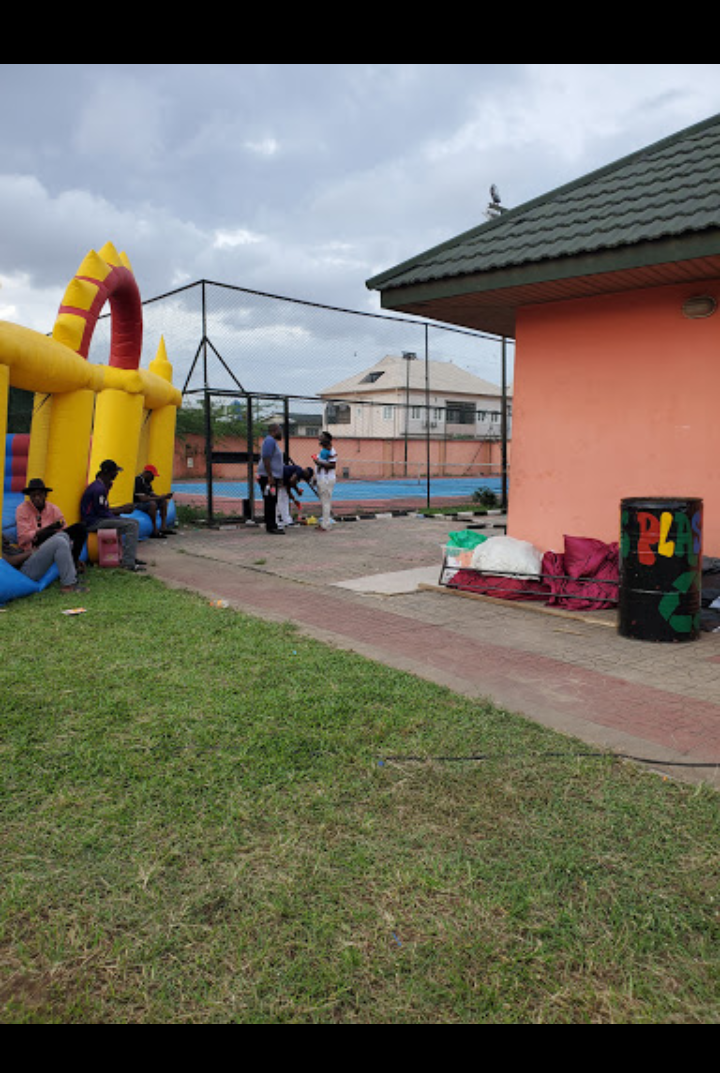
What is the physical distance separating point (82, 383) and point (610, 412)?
6.10m

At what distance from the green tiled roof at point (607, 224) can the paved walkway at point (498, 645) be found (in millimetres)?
3215

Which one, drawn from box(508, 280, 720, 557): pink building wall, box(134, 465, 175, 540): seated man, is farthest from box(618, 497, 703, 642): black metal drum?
box(134, 465, 175, 540): seated man

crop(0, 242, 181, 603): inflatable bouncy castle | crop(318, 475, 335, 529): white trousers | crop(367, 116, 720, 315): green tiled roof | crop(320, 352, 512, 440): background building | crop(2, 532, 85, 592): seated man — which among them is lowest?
crop(2, 532, 85, 592): seated man

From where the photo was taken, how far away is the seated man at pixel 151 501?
1196 centimetres

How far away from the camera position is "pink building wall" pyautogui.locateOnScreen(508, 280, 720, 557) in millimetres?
6793

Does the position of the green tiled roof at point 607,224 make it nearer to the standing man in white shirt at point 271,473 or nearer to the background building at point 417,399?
the standing man in white shirt at point 271,473

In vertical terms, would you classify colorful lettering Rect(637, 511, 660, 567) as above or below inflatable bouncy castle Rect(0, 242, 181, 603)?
below

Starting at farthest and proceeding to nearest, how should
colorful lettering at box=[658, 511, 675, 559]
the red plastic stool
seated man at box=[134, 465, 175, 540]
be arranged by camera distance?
seated man at box=[134, 465, 175, 540], the red plastic stool, colorful lettering at box=[658, 511, 675, 559]

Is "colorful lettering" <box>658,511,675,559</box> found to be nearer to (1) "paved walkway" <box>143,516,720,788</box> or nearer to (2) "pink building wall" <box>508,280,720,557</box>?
(1) "paved walkway" <box>143,516,720,788</box>

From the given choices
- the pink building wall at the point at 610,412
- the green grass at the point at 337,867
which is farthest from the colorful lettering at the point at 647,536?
the green grass at the point at 337,867

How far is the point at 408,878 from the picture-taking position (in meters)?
2.62

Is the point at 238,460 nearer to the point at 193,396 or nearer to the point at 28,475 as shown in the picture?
the point at 193,396

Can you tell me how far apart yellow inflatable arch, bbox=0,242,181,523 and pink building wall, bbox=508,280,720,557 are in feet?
17.1
